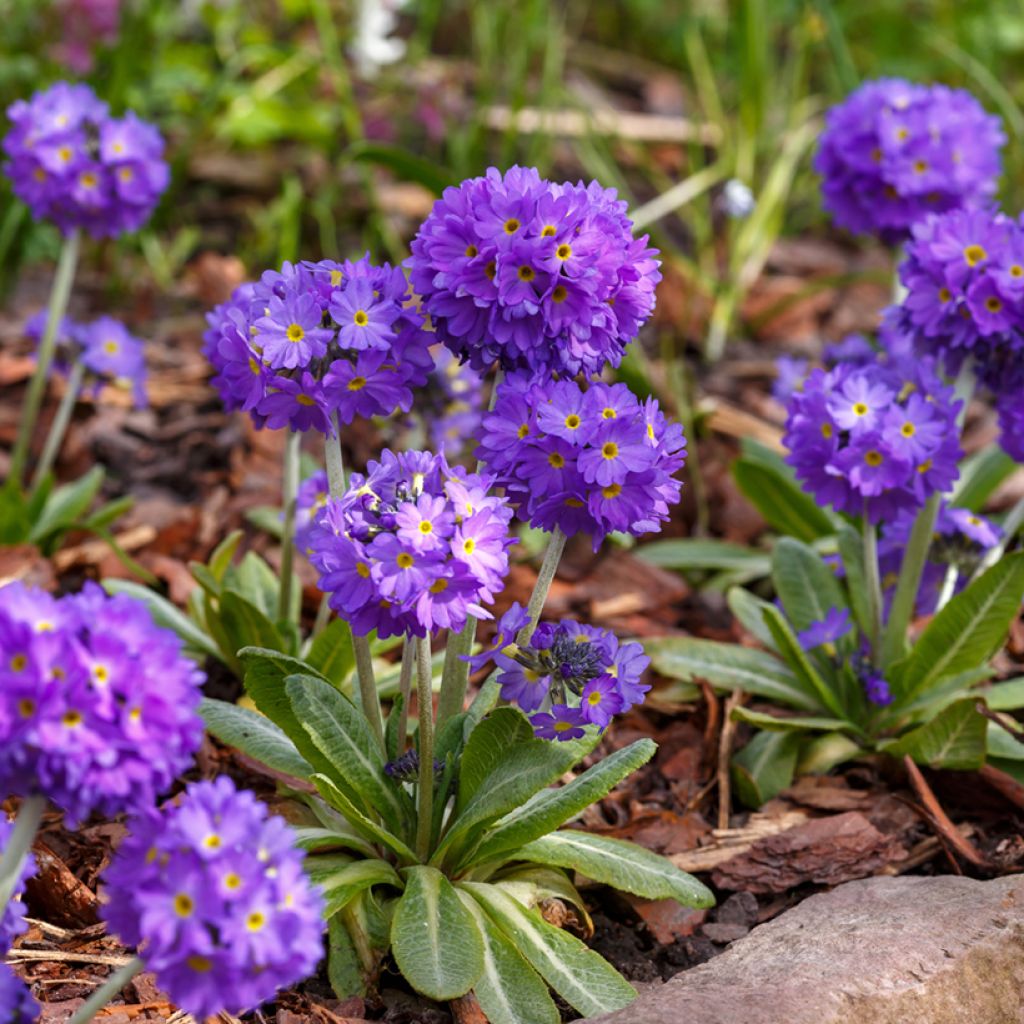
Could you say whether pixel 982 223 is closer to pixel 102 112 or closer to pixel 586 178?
A: pixel 102 112

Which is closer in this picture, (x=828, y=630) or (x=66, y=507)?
(x=828, y=630)

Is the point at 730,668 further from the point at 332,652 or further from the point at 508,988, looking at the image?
the point at 508,988

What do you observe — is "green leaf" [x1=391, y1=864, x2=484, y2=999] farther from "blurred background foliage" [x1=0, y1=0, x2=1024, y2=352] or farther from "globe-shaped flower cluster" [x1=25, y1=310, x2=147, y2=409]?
"blurred background foliage" [x1=0, y1=0, x2=1024, y2=352]

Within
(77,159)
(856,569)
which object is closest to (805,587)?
(856,569)

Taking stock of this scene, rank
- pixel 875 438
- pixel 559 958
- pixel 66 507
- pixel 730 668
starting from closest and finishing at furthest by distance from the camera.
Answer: pixel 559 958, pixel 875 438, pixel 730 668, pixel 66 507

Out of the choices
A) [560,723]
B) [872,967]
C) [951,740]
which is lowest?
[872,967]

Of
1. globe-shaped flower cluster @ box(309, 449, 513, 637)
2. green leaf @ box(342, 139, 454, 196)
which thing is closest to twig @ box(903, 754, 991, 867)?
globe-shaped flower cluster @ box(309, 449, 513, 637)
